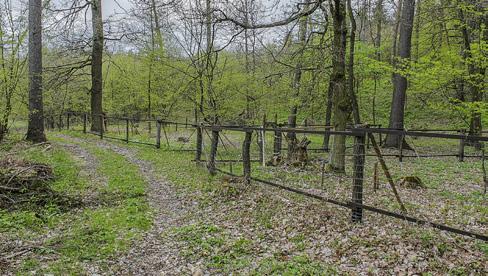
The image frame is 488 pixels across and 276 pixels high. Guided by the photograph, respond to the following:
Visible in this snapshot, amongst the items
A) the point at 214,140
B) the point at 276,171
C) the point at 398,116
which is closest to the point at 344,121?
the point at 276,171

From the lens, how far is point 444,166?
10289 mm

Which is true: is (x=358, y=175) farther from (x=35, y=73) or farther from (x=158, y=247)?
(x=35, y=73)

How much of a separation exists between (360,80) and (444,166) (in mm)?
8155

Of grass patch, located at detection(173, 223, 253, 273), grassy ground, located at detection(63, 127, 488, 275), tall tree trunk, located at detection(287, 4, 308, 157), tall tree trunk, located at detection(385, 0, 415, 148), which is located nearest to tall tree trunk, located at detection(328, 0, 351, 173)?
tall tree trunk, located at detection(287, 4, 308, 157)

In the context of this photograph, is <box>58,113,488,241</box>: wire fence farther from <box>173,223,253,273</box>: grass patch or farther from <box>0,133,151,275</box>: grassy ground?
<box>0,133,151,275</box>: grassy ground

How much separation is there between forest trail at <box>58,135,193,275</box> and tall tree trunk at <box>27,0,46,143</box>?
19.4 ft

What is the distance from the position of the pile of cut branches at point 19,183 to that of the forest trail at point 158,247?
6.53ft

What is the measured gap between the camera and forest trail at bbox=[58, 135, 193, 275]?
12.9 ft

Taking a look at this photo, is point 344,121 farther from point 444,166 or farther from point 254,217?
point 444,166

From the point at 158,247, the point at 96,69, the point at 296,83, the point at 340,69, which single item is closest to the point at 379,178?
the point at 340,69

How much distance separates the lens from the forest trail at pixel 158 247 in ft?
12.9

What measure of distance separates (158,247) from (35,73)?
929cm

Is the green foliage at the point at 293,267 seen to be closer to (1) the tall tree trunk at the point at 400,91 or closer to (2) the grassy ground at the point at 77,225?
(2) the grassy ground at the point at 77,225

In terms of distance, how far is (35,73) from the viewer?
432 inches
